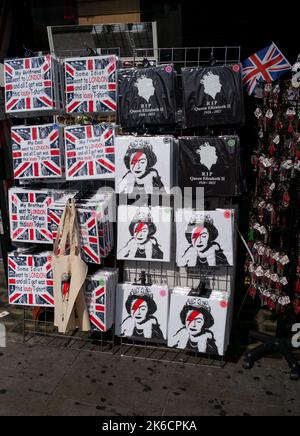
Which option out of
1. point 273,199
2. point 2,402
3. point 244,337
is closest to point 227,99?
point 273,199

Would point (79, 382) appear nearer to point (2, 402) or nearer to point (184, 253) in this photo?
point (2, 402)

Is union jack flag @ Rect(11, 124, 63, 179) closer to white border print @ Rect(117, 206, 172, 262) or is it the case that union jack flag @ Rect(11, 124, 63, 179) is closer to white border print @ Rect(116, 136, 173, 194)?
white border print @ Rect(116, 136, 173, 194)

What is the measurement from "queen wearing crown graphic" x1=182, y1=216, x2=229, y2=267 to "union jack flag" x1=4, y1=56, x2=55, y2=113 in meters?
2.16

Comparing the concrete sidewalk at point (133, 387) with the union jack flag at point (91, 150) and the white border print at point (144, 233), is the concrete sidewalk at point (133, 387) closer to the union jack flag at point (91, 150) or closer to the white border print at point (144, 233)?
the white border print at point (144, 233)

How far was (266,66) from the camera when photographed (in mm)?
4996

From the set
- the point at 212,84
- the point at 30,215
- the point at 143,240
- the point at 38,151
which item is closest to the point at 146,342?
the point at 143,240

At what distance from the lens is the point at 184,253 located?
16.4 feet

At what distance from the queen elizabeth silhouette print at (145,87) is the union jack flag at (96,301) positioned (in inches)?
85.5

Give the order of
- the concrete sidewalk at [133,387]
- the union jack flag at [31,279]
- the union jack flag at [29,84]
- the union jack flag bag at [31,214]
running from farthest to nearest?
the union jack flag at [31,279], the union jack flag bag at [31,214], the union jack flag at [29,84], the concrete sidewalk at [133,387]

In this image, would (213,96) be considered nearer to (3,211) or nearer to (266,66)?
(266,66)

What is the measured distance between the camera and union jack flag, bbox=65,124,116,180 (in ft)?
16.6

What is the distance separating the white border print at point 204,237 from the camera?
4.85m

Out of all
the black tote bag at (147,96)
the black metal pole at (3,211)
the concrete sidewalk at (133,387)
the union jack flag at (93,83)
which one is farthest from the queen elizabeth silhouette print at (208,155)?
the black metal pole at (3,211)
